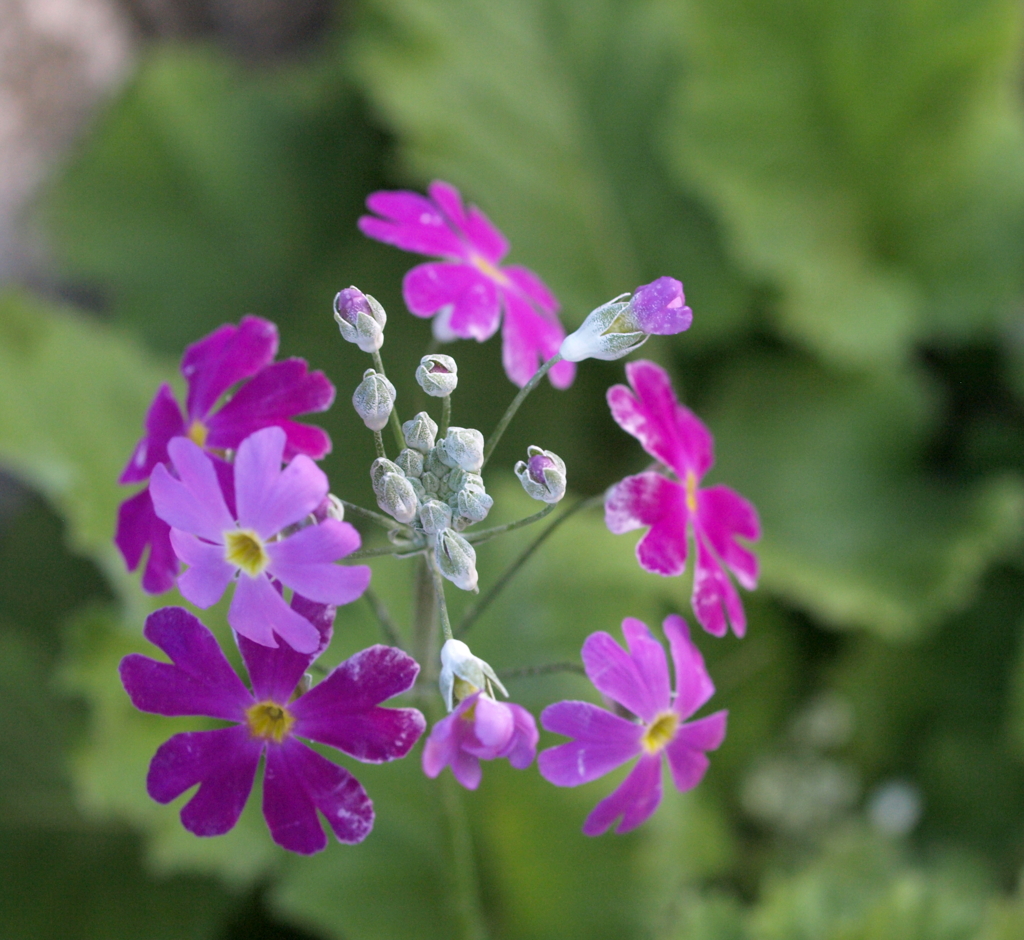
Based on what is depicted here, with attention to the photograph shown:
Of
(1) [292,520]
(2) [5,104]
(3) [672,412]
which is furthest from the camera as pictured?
(2) [5,104]

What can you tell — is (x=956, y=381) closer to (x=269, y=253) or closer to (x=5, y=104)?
(x=269, y=253)

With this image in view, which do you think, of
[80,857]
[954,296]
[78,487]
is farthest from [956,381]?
[80,857]

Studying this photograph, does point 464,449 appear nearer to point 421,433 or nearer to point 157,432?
point 421,433

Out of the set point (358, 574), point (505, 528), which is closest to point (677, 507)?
point (505, 528)

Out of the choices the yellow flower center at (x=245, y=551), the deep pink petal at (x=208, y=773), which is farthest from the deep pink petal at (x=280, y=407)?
the deep pink petal at (x=208, y=773)

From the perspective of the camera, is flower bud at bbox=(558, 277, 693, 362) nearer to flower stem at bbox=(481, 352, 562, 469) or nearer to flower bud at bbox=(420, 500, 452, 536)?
flower stem at bbox=(481, 352, 562, 469)

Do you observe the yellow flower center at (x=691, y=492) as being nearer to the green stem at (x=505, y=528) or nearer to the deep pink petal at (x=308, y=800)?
the green stem at (x=505, y=528)
